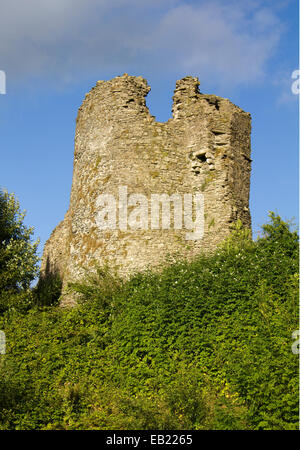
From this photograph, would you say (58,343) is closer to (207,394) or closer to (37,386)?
(37,386)

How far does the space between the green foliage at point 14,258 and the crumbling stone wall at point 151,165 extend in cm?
182

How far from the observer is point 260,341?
10797 millimetres

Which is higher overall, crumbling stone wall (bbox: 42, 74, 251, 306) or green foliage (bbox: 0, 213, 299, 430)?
crumbling stone wall (bbox: 42, 74, 251, 306)

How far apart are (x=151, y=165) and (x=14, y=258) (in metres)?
5.84

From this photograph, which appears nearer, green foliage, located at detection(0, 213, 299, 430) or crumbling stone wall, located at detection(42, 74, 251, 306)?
green foliage, located at detection(0, 213, 299, 430)

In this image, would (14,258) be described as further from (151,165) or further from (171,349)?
(171,349)

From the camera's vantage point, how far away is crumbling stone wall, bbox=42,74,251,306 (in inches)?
662

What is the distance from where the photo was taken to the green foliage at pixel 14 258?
698 inches

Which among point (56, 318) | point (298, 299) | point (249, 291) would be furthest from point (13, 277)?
point (298, 299)

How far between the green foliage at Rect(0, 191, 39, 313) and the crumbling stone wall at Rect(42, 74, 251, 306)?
1.82 meters

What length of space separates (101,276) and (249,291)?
520 cm

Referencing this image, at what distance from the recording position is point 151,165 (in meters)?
17.5

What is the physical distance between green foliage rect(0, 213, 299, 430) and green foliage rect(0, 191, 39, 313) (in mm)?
1193

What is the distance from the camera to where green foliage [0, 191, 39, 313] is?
17.7 meters
